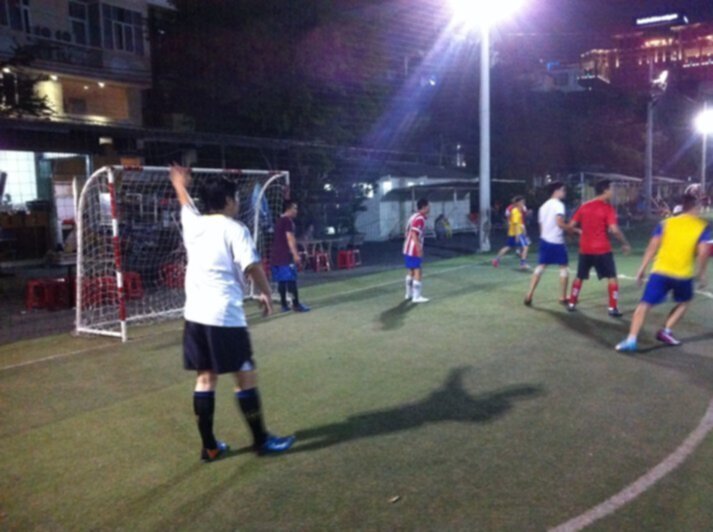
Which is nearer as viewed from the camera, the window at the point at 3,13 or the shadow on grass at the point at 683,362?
the shadow on grass at the point at 683,362

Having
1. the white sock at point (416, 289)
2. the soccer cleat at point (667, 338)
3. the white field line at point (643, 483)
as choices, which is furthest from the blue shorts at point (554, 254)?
the white field line at point (643, 483)

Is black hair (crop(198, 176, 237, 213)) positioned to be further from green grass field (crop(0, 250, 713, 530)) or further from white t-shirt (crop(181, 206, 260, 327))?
green grass field (crop(0, 250, 713, 530))

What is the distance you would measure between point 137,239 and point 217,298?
10.4m

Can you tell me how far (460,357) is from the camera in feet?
24.2

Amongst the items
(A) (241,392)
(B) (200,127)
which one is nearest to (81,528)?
(A) (241,392)

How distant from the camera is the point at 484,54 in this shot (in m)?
20.0

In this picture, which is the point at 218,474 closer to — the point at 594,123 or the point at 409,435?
the point at 409,435

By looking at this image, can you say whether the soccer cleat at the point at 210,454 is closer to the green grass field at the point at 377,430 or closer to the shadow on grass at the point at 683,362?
the green grass field at the point at 377,430

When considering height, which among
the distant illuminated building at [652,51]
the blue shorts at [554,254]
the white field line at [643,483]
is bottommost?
the white field line at [643,483]

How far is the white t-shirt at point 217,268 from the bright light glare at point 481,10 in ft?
55.8

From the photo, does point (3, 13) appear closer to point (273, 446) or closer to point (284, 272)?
point (284, 272)

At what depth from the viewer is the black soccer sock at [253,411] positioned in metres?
4.56

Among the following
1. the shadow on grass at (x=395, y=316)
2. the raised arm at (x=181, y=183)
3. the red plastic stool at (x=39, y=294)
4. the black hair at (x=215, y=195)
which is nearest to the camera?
the black hair at (x=215, y=195)

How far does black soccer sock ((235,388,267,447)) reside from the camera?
456 cm
